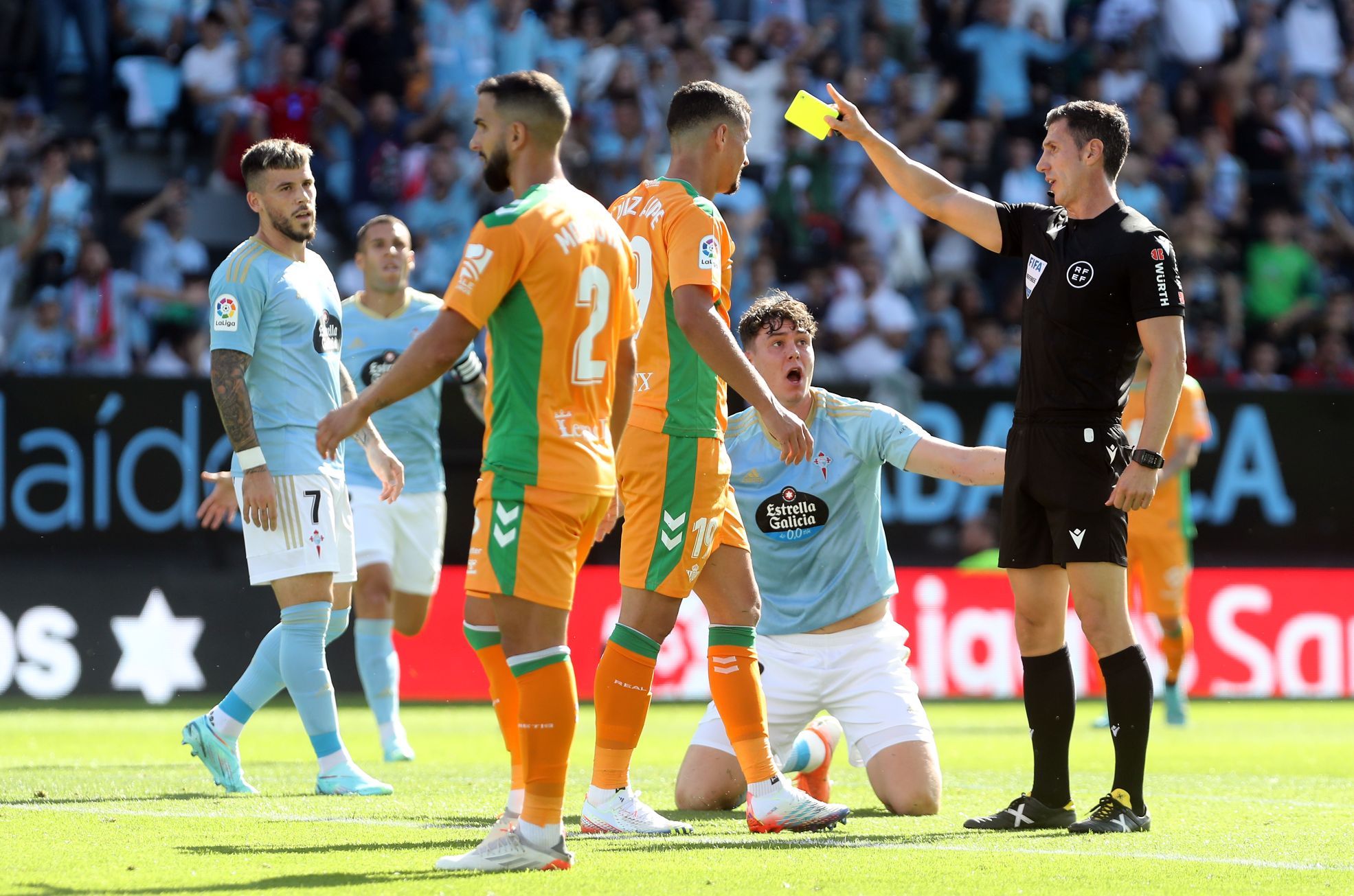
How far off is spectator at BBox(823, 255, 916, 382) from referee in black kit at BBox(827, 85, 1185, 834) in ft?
30.7

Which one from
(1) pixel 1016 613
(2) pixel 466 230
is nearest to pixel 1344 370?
(2) pixel 466 230

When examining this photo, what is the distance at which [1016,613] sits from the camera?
248 inches

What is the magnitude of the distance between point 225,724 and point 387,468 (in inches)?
47.9

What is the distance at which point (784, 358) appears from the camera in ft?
21.9

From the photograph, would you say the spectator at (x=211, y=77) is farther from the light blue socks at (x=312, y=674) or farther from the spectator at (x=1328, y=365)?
the light blue socks at (x=312, y=674)

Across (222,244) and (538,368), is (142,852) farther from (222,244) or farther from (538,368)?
(222,244)

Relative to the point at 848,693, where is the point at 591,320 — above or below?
above

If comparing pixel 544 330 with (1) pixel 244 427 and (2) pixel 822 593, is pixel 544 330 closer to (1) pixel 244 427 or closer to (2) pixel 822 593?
(1) pixel 244 427

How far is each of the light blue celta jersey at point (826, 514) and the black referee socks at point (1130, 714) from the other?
1095 millimetres

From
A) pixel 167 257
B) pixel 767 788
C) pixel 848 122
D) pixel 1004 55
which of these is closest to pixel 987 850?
pixel 767 788

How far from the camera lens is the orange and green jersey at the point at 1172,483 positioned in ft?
38.3

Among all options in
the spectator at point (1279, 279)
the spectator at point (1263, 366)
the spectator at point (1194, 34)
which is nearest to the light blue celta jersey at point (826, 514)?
the spectator at point (1263, 366)

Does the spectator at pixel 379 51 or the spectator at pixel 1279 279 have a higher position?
the spectator at pixel 379 51

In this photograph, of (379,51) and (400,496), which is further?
(379,51)
